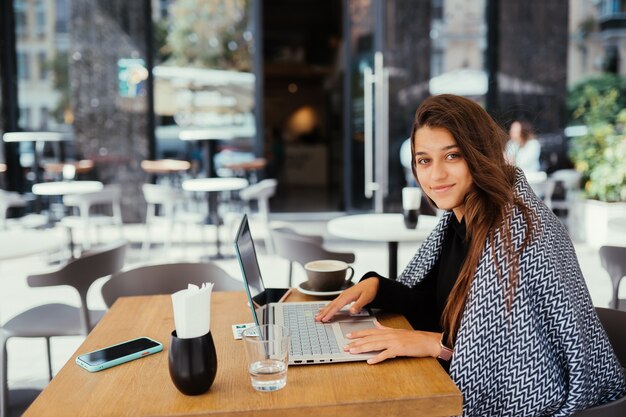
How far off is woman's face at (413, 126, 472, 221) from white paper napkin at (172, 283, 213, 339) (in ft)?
2.17

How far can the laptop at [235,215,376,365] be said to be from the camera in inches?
50.4

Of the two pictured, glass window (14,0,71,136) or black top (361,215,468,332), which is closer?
black top (361,215,468,332)

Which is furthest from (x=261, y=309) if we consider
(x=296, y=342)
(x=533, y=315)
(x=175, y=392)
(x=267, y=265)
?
(x=267, y=265)

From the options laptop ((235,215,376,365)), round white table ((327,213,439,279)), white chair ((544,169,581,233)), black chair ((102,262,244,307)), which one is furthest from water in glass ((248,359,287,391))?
white chair ((544,169,581,233))

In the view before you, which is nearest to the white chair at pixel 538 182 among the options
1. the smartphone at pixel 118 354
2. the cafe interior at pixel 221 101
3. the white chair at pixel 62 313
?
the cafe interior at pixel 221 101

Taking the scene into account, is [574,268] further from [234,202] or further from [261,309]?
[234,202]

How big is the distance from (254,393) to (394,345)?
1.07ft

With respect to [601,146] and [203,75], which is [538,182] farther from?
[203,75]

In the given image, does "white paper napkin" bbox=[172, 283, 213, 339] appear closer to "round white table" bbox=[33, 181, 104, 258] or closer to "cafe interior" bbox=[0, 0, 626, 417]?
"cafe interior" bbox=[0, 0, 626, 417]

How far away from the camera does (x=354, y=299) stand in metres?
1.62

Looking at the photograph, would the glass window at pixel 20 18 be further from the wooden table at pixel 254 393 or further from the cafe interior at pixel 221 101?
the wooden table at pixel 254 393

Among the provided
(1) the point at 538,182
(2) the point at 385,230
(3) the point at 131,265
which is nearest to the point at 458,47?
(1) the point at 538,182

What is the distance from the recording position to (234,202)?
7953mm

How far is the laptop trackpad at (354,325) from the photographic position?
1.47m
